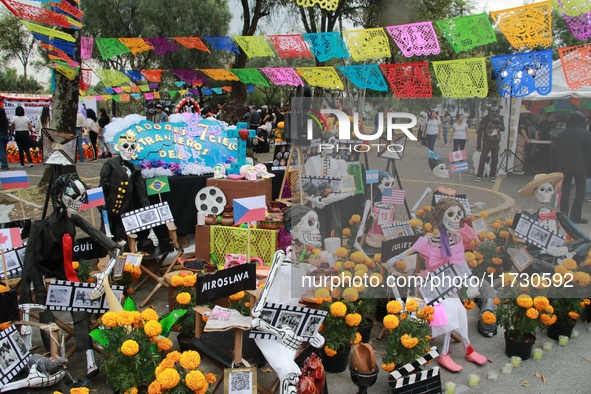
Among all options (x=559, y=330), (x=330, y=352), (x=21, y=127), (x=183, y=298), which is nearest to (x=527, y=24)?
(x=559, y=330)

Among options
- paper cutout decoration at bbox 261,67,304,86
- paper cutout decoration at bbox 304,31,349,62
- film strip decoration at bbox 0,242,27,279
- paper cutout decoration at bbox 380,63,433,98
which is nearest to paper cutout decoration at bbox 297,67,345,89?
paper cutout decoration at bbox 304,31,349,62

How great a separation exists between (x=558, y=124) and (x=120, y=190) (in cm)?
481

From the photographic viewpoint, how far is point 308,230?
339cm

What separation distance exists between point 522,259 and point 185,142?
487 cm

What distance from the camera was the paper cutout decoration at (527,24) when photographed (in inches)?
163

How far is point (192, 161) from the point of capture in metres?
6.20

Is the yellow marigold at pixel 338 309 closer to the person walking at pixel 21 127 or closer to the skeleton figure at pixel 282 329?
the skeleton figure at pixel 282 329

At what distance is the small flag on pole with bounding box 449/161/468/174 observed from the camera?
3316 mm

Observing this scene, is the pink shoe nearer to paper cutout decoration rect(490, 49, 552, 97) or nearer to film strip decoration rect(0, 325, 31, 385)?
paper cutout decoration rect(490, 49, 552, 97)

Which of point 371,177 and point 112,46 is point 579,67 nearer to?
point 371,177

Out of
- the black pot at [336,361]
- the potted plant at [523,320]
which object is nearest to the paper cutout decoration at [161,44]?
the black pot at [336,361]

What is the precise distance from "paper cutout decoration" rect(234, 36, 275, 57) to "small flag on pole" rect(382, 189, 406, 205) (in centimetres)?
433

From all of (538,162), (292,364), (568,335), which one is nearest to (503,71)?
(538,162)

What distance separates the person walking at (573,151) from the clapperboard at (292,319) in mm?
2360
